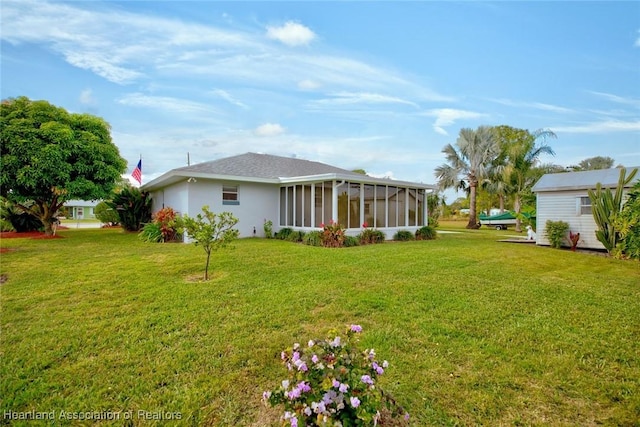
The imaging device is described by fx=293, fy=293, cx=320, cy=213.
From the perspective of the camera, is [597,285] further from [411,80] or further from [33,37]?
[33,37]

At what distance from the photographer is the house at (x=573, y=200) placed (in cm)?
1113

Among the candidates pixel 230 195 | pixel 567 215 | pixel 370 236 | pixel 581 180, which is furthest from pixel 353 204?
pixel 581 180

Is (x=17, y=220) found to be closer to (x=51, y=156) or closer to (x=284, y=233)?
(x=51, y=156)

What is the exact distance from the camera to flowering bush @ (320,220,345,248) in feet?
34.9

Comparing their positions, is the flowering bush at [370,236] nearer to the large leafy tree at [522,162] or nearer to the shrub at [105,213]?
the large leafy tree at [522,162]

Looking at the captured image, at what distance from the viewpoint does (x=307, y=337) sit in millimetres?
3434

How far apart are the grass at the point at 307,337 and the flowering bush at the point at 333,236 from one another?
3.67 metres

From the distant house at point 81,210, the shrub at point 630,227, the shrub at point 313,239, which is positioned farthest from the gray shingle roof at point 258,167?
the distant house at point 81,210

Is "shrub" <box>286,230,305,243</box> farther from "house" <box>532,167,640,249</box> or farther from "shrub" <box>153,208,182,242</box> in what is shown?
"house" <box>532,167,640,249</box>

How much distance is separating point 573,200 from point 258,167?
13.5 metres

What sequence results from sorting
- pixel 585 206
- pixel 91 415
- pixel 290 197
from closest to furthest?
pixel 91 415 → pixel 585 206 → pixel 290 197

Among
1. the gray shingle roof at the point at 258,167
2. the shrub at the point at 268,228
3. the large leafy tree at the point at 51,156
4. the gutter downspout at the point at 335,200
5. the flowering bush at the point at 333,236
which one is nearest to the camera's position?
the flowering bush at the point at 333,236

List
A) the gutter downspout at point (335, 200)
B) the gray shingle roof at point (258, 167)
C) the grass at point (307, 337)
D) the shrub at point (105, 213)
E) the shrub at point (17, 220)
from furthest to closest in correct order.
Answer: the shrub at point (105, 213)
the shrub at point (17, 220)
the gray shingle roof at point (258, 167)
the gutter downspout at point (335, 200)
the grass at point (307, 337)

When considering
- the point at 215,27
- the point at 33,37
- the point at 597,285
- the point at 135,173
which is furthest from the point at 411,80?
the point at 135,173
